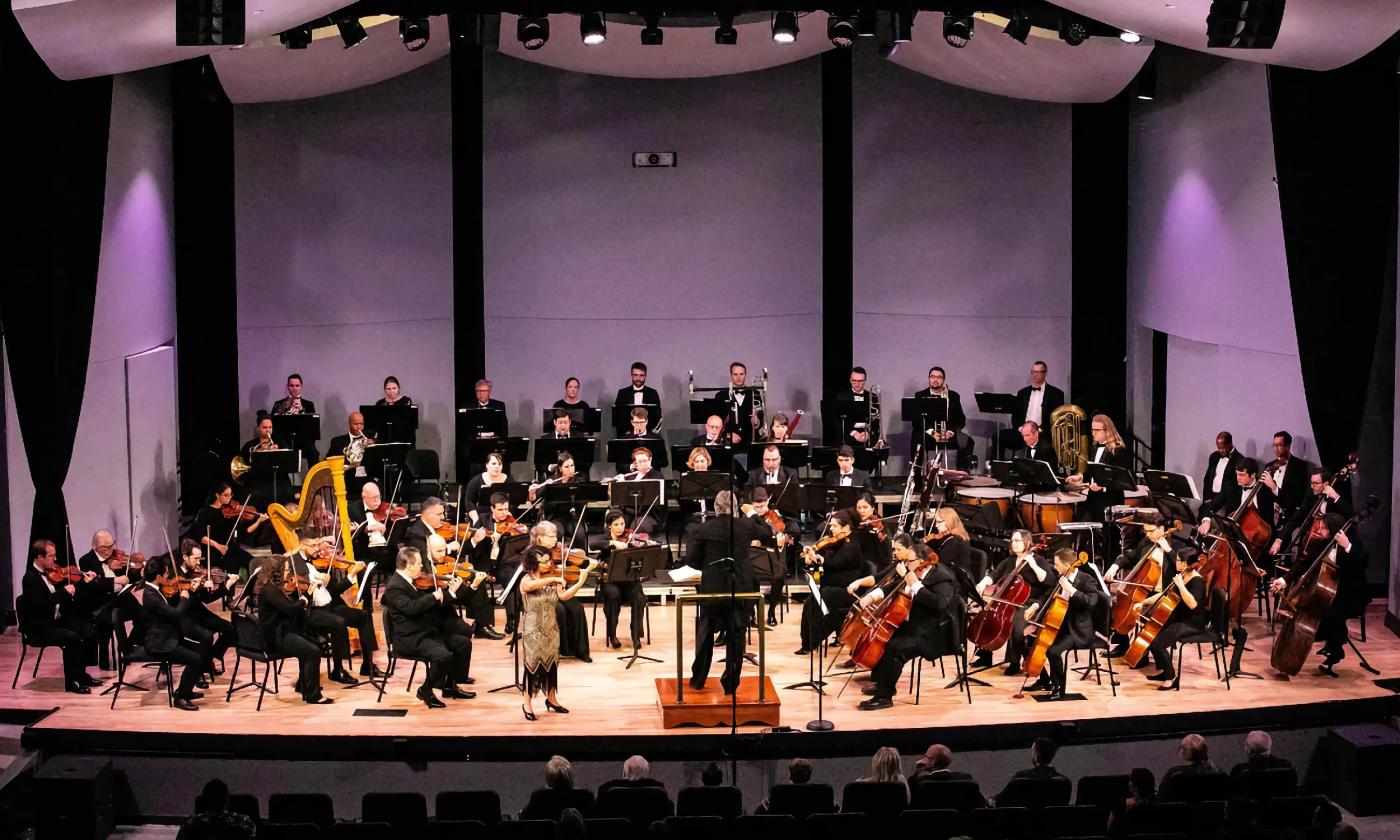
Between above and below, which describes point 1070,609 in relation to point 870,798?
Answer: above

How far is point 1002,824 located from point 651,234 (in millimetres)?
9730

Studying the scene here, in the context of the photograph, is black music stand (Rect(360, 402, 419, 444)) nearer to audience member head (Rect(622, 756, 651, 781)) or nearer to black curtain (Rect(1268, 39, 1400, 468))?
audience member head (Rect(622, 756, 651, 781))

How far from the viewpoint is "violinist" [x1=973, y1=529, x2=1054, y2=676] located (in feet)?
33.6

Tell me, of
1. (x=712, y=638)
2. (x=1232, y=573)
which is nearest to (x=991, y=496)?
(x=1232, y=573)

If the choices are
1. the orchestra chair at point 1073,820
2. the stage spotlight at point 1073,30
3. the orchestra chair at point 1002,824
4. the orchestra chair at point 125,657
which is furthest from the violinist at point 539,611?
the stage spotlight at point 1073,30

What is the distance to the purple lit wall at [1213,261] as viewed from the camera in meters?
12.9

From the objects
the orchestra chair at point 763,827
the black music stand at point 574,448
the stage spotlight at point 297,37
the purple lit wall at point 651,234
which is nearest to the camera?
the orchestra chair at point 763,827

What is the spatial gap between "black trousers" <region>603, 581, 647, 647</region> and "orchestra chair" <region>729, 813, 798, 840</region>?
390cm

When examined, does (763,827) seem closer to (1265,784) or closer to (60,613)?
(1265,784)

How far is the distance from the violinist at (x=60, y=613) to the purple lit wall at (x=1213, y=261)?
Answer: 29.1ft

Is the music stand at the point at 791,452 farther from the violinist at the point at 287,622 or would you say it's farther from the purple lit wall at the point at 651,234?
the violinist at the point at 287,622

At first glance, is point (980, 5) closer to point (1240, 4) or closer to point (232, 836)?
point (1240, 4)

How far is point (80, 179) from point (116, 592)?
2.97 meters

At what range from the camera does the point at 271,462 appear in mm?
13000
